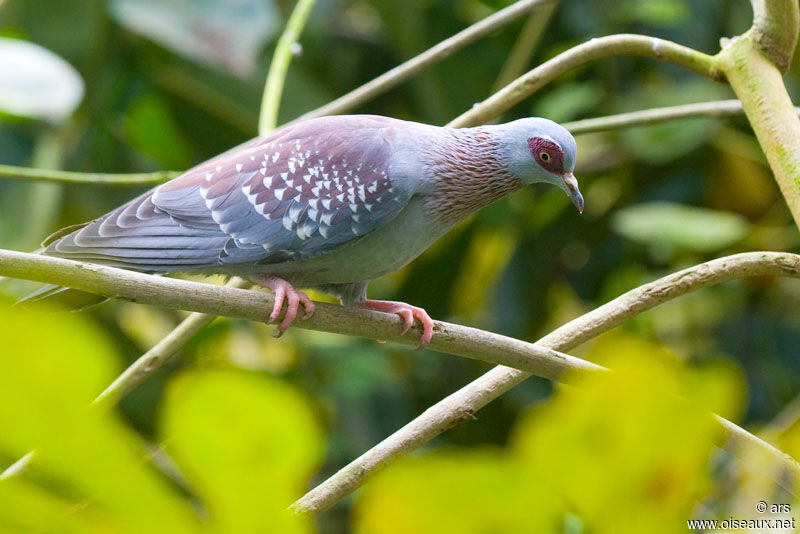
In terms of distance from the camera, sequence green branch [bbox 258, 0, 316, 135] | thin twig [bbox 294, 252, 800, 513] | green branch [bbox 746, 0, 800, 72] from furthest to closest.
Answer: green branch [bbox 258, 0, 316, 135]
green branch [bbox 746, 0, 800, 72]
thin twig [bbox 294, 252, 800, 513]

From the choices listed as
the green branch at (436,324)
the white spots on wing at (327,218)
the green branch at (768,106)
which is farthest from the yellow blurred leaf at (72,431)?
the white spots on wing at (327,218)

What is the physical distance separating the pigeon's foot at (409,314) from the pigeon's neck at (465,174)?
0.20 meters

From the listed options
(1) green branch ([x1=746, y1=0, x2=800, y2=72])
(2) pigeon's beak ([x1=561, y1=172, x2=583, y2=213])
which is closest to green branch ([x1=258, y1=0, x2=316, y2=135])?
(2) pigeon's beak ([x1=561, y1=172, x2=583, y2=213])

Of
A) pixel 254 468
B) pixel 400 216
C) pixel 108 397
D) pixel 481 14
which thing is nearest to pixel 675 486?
pixel 254 468

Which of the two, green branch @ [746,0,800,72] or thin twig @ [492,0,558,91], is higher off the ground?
green branch @ [746,0,800,72]

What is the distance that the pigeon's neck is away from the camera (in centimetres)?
176

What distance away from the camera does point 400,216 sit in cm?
172

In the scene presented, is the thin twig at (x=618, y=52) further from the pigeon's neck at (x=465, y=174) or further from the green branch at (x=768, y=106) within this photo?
the pigeon's neck at (x=465, y=174)

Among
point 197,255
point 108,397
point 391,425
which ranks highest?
point 197,255

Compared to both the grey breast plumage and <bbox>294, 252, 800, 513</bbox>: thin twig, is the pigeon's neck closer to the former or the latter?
the grey breast plumage

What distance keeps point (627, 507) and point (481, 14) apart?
136 inches

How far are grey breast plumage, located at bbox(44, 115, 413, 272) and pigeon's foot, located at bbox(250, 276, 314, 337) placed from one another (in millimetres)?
48

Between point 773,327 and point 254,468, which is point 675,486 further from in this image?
point 773,327

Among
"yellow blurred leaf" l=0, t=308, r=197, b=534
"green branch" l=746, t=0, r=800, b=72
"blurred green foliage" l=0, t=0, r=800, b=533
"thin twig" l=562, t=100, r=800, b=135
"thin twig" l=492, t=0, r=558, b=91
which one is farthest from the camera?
"thin twig" l=492, t=0, r=558, b=91
